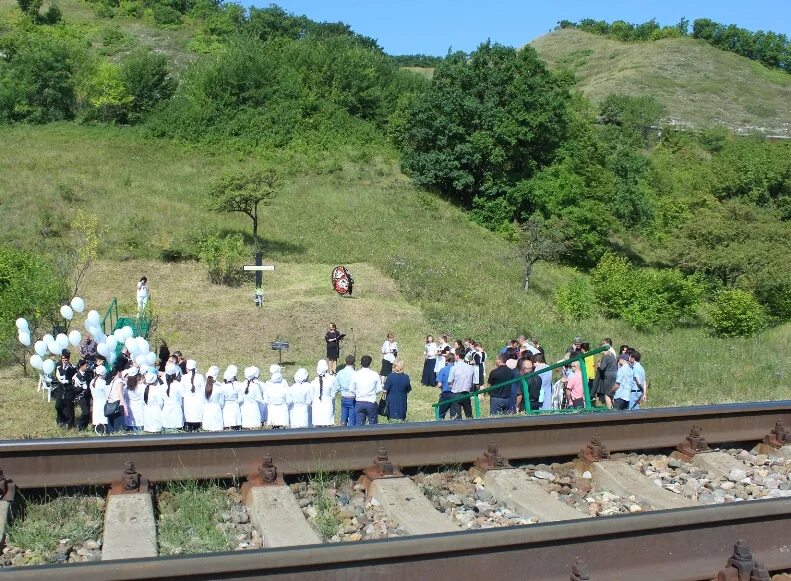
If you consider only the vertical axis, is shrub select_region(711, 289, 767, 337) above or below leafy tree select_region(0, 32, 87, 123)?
below

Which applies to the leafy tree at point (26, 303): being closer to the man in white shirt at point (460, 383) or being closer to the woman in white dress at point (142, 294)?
the woman in white dress at point (142, 294)

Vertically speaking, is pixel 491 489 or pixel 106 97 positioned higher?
pixel 106 97

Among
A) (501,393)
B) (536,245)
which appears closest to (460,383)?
(501,393)

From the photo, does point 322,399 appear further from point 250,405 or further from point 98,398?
point 98,398

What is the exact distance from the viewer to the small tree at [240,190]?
33.5 metres

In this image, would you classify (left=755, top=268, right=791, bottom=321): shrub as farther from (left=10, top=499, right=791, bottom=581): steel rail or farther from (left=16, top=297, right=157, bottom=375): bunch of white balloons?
(left=10, top=499, right=791, bottom=581): steel rail

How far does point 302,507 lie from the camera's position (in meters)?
6.41

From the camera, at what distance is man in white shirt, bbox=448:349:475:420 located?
13.7 meters

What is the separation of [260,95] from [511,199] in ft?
55.2

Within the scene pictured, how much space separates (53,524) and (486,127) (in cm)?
4364

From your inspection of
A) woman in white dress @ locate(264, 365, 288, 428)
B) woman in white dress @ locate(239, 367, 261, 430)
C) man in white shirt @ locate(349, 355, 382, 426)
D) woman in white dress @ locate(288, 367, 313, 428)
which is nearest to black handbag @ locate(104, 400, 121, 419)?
woman in white dress @ locate(239, 367, 261, 430)

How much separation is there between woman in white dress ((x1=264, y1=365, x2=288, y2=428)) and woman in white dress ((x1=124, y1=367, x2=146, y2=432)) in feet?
6.02

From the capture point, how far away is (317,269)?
32.2 m

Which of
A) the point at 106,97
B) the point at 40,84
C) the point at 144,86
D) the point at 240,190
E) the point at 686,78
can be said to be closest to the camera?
the point at 240,190
